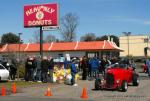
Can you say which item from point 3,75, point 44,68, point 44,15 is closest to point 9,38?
point 44,15

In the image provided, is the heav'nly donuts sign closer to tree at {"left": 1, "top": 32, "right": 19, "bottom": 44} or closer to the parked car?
the parked car

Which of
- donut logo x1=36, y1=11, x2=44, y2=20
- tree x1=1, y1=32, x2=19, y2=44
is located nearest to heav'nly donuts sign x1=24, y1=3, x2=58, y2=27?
donut logo x1=36, y1=11, x2=44, y2=20

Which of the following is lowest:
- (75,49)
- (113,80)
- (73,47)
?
(113,80)


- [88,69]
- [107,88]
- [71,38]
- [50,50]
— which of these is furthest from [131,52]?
[107,88]

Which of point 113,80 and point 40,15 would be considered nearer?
point 113,80

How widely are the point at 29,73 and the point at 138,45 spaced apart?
115943 mm

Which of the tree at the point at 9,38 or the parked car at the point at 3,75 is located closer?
the parked car at the point at 3,75

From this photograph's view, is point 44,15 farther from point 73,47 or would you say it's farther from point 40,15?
point 73,47

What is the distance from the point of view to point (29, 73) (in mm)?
31219

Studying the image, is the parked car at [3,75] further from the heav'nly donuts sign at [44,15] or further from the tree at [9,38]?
the tree at [9,38]

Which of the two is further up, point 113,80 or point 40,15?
point 40,15

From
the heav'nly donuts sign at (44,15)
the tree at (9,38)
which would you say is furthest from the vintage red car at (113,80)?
the tree at (9,38)

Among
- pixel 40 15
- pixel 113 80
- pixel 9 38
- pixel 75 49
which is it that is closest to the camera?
pixel 113 80

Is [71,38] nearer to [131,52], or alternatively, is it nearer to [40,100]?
[131,52]
